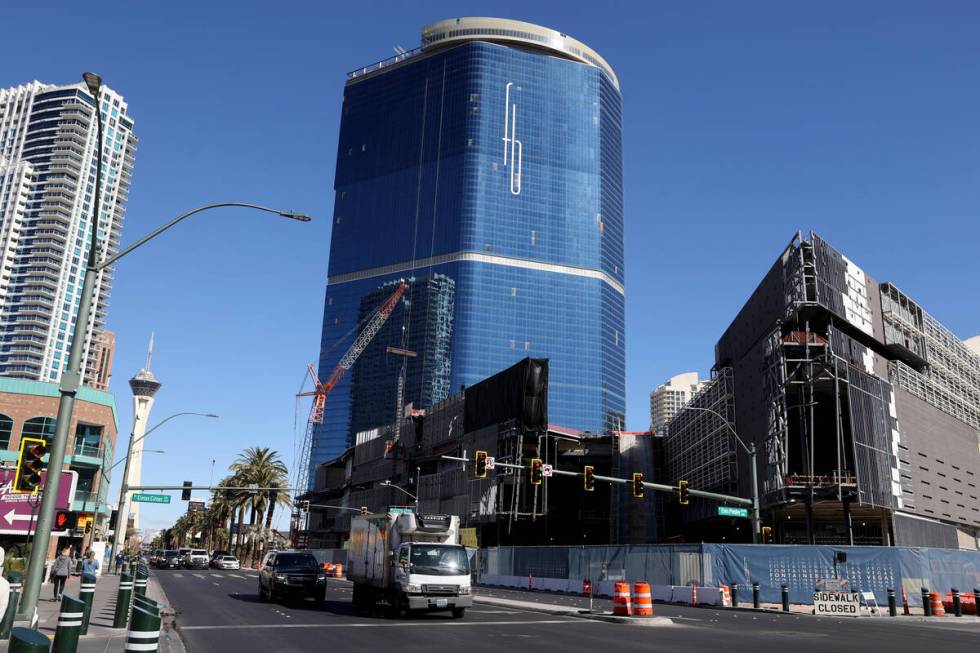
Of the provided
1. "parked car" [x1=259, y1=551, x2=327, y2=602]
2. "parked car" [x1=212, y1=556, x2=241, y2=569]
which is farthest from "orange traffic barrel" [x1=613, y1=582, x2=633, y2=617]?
"parked car" [x1=212, y1=556, x2=241, y2=569]

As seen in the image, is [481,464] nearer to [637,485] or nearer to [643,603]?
[637,485]

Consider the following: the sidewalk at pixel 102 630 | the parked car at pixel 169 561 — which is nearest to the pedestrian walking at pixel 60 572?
the sidewalk at pixel 102 630

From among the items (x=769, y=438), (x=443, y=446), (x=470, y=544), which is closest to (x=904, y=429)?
(x=769, y=438)

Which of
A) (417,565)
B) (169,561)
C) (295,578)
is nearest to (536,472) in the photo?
(295,578)

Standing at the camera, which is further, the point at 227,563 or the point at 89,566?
the point at 227,563

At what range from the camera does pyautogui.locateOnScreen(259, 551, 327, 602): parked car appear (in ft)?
100

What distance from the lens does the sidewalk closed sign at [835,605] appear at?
3419 cm

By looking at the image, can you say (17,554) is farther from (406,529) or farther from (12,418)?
(406,529)

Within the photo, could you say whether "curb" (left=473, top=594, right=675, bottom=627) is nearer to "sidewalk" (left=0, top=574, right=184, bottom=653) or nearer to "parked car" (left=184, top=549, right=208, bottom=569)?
"sidewalk" (left=0, top=574, right=184, bottom=653)

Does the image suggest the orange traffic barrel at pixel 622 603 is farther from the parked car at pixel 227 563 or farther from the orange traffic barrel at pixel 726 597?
the parked car at pixel 227 563

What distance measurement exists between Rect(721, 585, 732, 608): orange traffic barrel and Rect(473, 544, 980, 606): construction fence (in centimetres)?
67

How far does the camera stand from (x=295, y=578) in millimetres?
30531

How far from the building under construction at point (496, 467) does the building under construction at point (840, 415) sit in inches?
820

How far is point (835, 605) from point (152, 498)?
128ft
